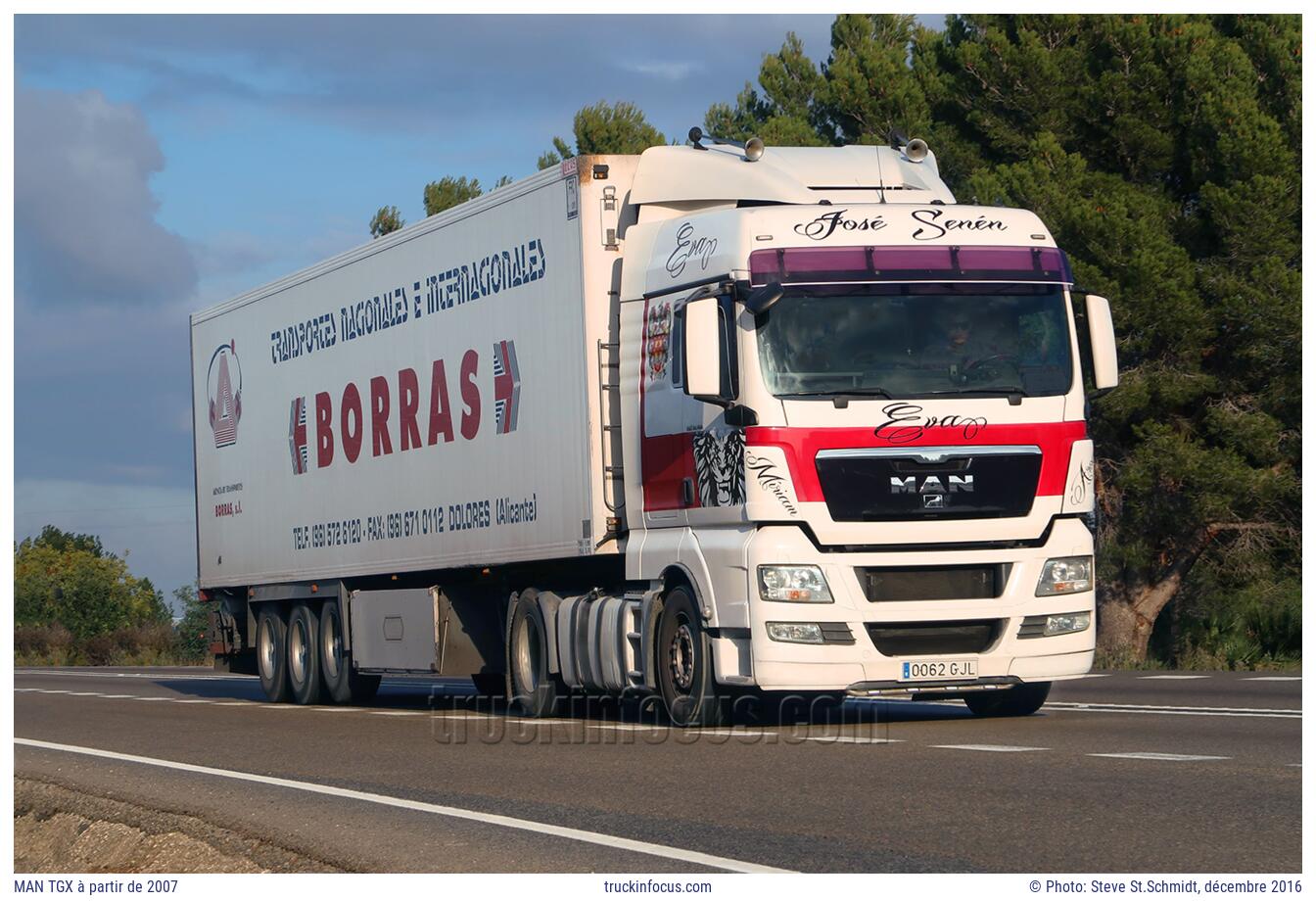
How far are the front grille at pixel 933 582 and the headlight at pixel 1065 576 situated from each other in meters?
0.31

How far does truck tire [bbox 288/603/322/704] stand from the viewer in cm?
2211

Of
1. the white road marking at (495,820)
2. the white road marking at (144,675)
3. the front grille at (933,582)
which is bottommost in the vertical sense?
the white road marking at (495,820)

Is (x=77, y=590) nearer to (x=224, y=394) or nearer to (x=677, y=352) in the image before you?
(x=224, y=394)

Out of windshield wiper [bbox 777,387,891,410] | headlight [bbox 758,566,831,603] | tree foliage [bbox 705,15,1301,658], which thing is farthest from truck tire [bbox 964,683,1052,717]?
tree foliage [bbox 705,15,1301,658]

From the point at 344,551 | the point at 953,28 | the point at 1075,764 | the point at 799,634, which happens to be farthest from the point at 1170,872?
the point at 953,28

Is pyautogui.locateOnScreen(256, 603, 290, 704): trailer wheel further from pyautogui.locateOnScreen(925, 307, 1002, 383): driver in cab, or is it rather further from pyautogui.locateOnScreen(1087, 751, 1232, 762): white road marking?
pyautogui.locateOnScreen(1087, 751, 1232, 762): white road marking

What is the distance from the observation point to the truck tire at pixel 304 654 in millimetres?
22109

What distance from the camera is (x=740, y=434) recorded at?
14.4 metres

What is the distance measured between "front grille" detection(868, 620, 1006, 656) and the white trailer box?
2.73m

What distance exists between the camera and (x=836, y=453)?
14289 millimetres

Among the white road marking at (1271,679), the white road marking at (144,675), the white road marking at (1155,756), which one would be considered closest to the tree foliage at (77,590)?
the white road marking at (144,675)

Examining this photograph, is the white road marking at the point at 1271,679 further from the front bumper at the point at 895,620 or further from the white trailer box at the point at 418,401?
the white trailer box at the point at 418,401

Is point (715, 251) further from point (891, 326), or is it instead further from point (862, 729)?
point (862, 729)

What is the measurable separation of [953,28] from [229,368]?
18.7 m
